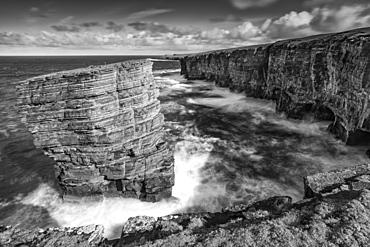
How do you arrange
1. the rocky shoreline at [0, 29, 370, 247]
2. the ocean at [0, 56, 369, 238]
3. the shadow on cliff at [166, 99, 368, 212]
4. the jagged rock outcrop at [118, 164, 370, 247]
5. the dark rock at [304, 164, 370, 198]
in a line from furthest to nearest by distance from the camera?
the shadow on cliff at [166, 99, 368, 212] → the ocean at [0, 56, 369, 238] → the dark rock at [304, 164, 370, 198] → the rocky shoreline at [0, 29, 370, 247] → the jagged rock outcrop at [118, 164, 370, 247]

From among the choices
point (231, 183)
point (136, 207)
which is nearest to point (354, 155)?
point (231, 183)

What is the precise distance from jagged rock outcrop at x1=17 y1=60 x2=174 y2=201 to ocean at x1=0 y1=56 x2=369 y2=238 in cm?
147

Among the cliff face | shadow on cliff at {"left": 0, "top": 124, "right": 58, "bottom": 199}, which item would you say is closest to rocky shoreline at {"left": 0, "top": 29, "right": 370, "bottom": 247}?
the cliff face

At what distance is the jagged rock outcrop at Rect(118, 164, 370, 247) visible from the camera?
6297 mm

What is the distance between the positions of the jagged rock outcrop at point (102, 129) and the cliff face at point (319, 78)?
22.7 metres

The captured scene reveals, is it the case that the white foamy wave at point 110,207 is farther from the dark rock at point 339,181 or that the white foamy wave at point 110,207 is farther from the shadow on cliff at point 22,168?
the dark rock at point 339,181

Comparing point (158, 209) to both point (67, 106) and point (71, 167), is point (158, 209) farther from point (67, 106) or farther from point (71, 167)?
point (67, 106)

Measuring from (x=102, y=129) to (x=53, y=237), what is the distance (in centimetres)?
921

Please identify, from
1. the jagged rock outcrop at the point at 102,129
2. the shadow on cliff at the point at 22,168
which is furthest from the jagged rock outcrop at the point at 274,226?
the shadow on cliff at the point at 22,168

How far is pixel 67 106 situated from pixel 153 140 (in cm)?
729

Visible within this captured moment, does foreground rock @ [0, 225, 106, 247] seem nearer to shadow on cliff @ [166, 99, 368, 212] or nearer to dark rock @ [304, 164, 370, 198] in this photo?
dark rock @ [304, 164, 370, 198]

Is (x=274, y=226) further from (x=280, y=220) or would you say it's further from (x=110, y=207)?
(x=110, y=207)

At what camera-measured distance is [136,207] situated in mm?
17453

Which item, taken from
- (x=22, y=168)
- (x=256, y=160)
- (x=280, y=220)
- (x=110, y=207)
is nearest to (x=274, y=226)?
(x=280, y=220)
